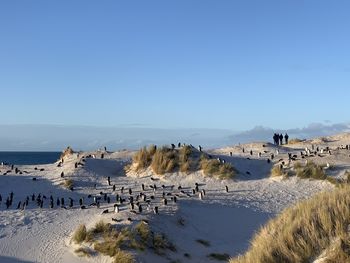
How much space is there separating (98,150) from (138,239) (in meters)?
25.6

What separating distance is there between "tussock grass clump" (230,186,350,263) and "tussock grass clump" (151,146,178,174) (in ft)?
72.8

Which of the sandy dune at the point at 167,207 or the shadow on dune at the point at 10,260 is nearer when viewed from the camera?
the shadow on dune at the point at 10,260

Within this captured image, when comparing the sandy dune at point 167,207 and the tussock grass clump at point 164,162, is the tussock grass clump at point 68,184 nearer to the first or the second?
the sandy dune at point 167,207

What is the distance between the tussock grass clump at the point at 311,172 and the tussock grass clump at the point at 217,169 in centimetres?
395

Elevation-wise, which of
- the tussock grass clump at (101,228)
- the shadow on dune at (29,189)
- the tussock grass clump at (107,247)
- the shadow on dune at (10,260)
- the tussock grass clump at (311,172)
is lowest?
the shadow on dune at (10,260)

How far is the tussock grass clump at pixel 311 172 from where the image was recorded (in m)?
30.7

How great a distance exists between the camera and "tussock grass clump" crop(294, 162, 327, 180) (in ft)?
101

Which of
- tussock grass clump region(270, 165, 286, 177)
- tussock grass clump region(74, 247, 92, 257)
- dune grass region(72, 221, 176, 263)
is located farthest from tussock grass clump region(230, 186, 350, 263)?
tussock grass clump region(270, 165, 286, 177)

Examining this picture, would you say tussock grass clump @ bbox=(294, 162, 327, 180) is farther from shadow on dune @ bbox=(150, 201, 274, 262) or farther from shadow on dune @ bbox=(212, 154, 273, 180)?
shadow on dune @ bbox=(150, 201, 274, 262)

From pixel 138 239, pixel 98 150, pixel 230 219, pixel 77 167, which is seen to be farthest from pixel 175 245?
pixel 98 150

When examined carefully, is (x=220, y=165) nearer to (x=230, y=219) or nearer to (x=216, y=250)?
(x=230, y=219)

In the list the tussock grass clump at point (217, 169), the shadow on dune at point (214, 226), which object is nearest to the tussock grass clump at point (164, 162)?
the tussock grass clump at point (217, 169)

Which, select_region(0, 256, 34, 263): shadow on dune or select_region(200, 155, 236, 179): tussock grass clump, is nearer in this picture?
select_region(0, 256, 34, 263): shadow on dune

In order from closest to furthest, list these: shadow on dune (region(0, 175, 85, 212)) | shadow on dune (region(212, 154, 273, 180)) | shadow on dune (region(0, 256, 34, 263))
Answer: shadow on dune (region(0, 256, 34, 263)) → shadow on dune (region(0, 175, 85, 212)) → shadow on dune (region(212, 154, 273, 180))
